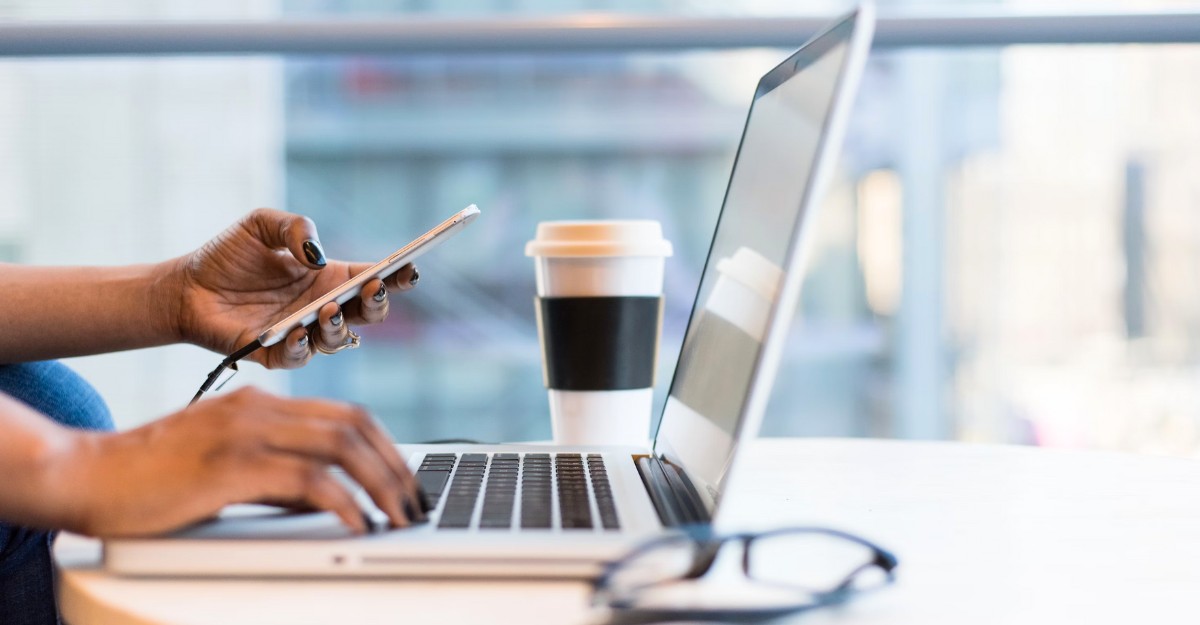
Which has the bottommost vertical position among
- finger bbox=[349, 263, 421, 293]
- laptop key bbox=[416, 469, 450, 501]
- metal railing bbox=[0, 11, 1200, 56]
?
laptop key bbox=[416, 469, 450, 501]

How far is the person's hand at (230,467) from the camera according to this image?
385mm

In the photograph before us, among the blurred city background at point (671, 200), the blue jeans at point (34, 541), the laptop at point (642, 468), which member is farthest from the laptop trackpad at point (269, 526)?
the blurred city background at point (671, 200)

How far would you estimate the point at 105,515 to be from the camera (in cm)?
38

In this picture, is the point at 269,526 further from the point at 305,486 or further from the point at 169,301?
the point at 169,301

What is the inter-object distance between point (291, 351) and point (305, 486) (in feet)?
1.21

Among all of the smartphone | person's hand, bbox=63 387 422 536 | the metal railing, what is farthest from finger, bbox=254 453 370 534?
the metal railing

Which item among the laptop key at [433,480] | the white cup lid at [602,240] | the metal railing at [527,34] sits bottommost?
the laptop key at [433,480]

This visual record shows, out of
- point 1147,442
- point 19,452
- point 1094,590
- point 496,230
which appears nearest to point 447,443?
point 19,452

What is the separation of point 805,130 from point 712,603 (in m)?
0.24

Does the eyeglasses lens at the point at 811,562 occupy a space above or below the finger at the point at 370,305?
below

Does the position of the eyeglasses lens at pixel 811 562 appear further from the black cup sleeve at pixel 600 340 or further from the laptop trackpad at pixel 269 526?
the black cup sleeve at pixel 600 340

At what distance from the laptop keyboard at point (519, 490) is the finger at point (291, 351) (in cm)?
17

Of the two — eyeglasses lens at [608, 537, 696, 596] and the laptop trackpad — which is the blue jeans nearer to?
the laptop trackpad

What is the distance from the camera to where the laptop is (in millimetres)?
376
